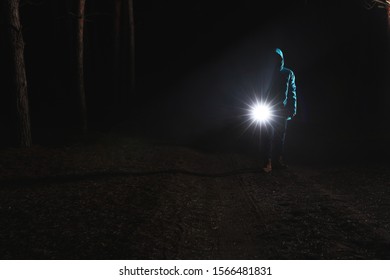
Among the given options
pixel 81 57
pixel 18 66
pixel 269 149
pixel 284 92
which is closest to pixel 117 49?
pixel 81 57

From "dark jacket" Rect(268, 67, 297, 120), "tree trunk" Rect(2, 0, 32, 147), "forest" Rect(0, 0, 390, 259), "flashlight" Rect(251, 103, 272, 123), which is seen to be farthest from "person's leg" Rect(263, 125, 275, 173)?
"tree trunk" Rect(2, 0, 32, 147)

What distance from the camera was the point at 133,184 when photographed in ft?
26.3

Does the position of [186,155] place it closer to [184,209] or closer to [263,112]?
[263,112]

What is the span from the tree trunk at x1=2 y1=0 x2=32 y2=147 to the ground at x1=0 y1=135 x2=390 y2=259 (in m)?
0.65

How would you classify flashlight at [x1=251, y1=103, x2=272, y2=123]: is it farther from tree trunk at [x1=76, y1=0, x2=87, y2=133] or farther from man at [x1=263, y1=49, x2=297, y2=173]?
tree trunk at [x1=76, y1=0, x2=87, y2=133]

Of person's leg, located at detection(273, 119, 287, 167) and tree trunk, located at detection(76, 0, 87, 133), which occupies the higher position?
tree trunk, located at detection(76, 0, 87, 133)

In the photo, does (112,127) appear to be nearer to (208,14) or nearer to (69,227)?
(69,227)

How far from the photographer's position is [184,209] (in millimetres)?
6520

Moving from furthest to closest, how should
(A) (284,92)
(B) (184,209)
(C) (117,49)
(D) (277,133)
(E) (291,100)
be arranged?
(C) (117,49), (D) (277,133), (E) (291,100), (A) (284,92), (B) (184,209)

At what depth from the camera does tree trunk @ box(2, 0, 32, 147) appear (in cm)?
1016

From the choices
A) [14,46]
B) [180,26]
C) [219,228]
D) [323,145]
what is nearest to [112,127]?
[14,46]

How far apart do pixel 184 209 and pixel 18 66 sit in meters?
7.01

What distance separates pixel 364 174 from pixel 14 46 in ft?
32.9

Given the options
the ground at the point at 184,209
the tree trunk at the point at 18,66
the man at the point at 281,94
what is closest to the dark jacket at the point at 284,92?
the man at the point at 281,94
